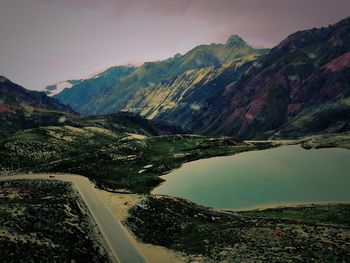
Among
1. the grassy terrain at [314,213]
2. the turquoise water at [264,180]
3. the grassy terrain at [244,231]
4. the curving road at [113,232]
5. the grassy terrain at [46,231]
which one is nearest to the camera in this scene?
the grassy terrain at [46,231]

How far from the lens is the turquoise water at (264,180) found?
100 meters

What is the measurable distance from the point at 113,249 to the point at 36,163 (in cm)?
12258

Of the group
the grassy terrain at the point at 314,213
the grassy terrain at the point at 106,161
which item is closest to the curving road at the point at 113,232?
the grassy terrain at the point at 314,213

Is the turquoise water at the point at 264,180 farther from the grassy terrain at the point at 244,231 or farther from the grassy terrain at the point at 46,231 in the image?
the grassy terrain at the point at 46,231

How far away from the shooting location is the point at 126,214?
76.4 meters

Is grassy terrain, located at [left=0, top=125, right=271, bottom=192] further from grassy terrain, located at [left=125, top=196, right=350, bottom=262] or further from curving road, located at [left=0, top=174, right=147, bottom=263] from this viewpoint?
grassy terrain, located at [left=125, top=196, right=350, bottom=262]

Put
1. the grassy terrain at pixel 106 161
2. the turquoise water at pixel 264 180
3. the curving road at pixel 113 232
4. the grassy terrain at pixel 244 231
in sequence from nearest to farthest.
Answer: the curving road at pixel 113 232 → the grassy terrain at pixel 244 231 → the turquoise water at pixel 264 180 → the grassy terrain at pixel 106 161

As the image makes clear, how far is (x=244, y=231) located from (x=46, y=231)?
106 feet

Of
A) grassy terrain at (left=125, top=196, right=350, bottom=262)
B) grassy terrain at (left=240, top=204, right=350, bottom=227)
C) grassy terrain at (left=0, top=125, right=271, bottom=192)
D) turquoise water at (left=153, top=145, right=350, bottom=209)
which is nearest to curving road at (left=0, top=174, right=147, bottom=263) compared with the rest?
grassy terrain at (left=125, top=196, right=350, bottom=262)

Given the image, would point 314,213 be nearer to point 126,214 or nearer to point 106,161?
point 126,214

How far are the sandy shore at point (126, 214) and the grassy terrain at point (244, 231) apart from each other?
1.68 meters

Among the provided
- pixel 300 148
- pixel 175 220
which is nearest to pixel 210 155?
pixel 300 148

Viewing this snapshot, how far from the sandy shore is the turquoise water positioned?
2272 cm

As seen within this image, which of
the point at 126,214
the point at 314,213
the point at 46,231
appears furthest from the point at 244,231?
the point at 46,231
